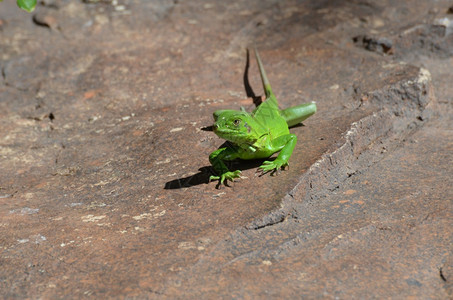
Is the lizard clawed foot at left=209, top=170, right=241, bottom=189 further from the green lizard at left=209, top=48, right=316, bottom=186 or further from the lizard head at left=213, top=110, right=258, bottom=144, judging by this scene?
the lizard head at left=213, top=110, right=258, bottom=144

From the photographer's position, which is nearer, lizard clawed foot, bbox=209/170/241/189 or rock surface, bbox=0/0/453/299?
rock surface, bbox=0/0/453/299

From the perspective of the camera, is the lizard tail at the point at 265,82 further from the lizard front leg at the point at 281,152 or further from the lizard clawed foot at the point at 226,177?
the lizard clawed foot at the point at 226,177

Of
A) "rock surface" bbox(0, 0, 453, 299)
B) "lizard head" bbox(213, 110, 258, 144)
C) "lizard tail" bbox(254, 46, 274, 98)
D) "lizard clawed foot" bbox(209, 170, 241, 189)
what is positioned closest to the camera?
"rock surface" bbox(0, 0, 453, 299)

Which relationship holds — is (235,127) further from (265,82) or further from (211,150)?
(265,82)

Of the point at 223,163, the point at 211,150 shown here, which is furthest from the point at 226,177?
the point at 211,150

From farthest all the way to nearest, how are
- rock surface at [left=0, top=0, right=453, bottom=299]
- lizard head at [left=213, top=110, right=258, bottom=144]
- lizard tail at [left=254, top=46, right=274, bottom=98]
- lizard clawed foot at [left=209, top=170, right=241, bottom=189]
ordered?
Answer: lizard tail at [left=254, top=46, right=274, bottom=98]
lizard clawed foot at [left=209, top=170, right=241, bottom=189]
lizard head at [left=213, top=110, right=258, bottom=144]
rock surface at [left=0, top=0, right=453, bottom=299]

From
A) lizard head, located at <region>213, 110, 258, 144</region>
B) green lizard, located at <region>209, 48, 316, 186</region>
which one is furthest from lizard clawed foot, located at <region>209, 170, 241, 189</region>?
lizard head, located at <region>213, 110, 258, 144</region>

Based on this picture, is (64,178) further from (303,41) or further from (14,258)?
(303,41)
